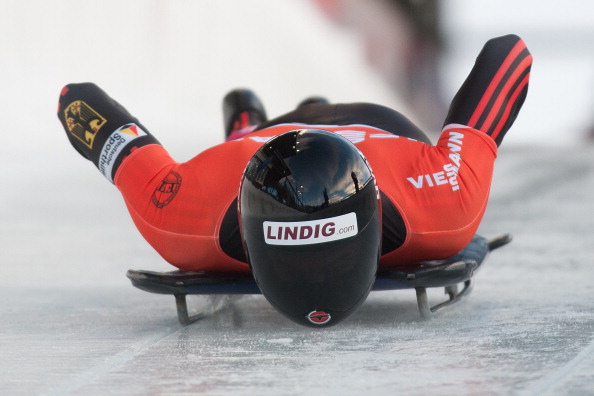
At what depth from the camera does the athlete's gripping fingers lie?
337 cm

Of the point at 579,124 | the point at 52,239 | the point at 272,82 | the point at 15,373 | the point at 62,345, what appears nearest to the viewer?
the point at 15,373

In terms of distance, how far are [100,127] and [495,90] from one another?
1.42 m

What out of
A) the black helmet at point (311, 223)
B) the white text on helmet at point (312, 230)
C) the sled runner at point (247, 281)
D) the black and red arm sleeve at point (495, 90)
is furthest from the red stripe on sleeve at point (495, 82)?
the white text on helmet at point (312, 230)

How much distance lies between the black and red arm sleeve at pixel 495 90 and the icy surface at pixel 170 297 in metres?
0.67

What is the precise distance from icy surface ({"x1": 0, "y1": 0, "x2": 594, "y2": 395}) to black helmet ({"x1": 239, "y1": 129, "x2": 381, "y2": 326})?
0.55 feet

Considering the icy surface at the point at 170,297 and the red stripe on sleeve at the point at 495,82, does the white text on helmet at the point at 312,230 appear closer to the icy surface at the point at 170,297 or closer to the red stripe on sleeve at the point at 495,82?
the icy surface at the point at 170,297

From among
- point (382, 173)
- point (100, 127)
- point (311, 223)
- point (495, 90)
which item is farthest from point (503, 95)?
point (100, 127)

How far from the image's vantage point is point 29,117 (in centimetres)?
946

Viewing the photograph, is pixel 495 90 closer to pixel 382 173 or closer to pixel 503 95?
pixel 503 95

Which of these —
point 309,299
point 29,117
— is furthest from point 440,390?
point 29,117

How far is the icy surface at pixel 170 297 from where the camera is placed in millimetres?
2457

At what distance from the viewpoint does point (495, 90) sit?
333 centimetres

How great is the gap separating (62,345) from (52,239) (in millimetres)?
2691

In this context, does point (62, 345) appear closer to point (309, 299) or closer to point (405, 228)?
point (309, 299)
